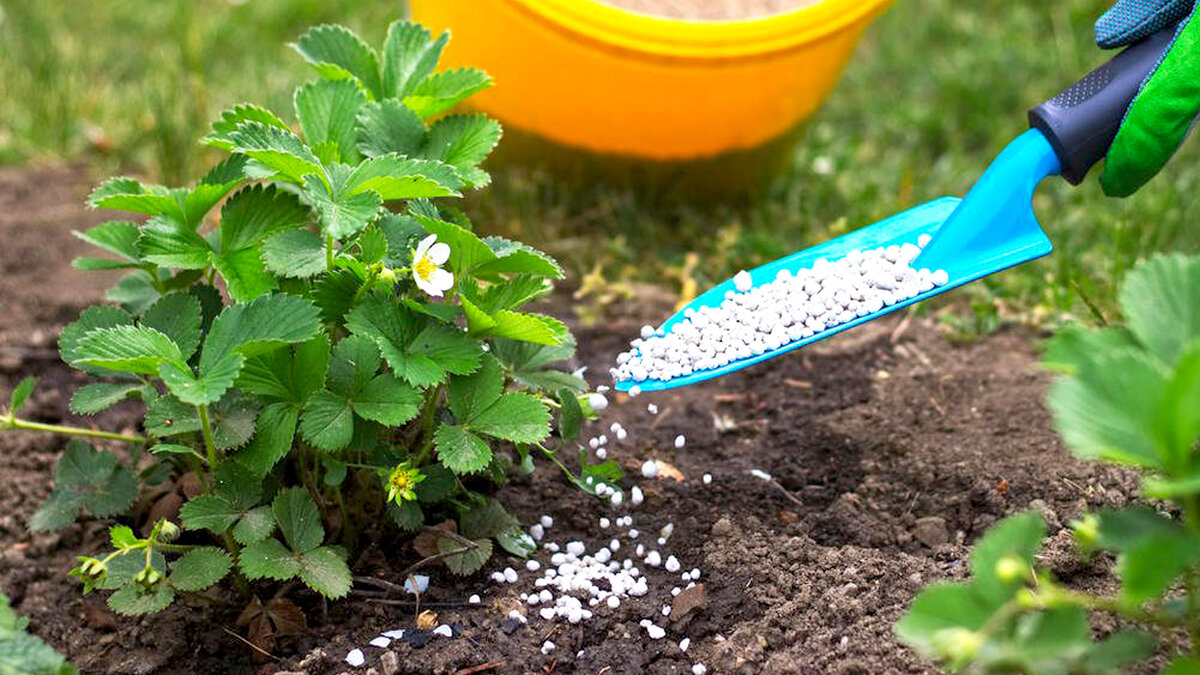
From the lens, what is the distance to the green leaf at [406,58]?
5.02 ft

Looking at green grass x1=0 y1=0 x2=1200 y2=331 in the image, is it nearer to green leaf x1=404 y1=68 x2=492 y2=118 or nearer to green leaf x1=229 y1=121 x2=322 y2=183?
green leaf x1=404 y1=68 x2=492 y2=118

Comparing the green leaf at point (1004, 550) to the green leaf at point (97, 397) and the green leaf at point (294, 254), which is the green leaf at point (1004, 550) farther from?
the green leaf at point (97, 397)

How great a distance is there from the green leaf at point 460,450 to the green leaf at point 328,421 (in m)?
0.09

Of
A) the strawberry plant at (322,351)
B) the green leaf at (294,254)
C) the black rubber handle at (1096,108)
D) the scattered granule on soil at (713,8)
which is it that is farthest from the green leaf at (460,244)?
the scattered granule on soil at (713,8)

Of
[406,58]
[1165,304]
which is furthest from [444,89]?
[1165,304]

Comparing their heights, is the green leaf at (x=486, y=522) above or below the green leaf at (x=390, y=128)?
below

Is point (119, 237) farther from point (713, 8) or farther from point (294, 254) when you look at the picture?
point (713, 8)

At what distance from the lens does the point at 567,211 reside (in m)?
2.40

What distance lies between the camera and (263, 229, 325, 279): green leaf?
1.28 metres

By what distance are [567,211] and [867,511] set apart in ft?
3.32

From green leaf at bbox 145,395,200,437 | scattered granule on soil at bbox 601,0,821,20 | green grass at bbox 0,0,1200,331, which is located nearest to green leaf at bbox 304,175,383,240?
green leaf at bbox 145,395,200,437

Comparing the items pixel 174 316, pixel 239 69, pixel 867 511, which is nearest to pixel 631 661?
→ pixel 867 511

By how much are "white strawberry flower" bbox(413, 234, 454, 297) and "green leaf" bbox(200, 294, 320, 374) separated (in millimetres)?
109

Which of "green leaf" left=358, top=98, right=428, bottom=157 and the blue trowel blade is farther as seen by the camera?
the blue trowel blade
